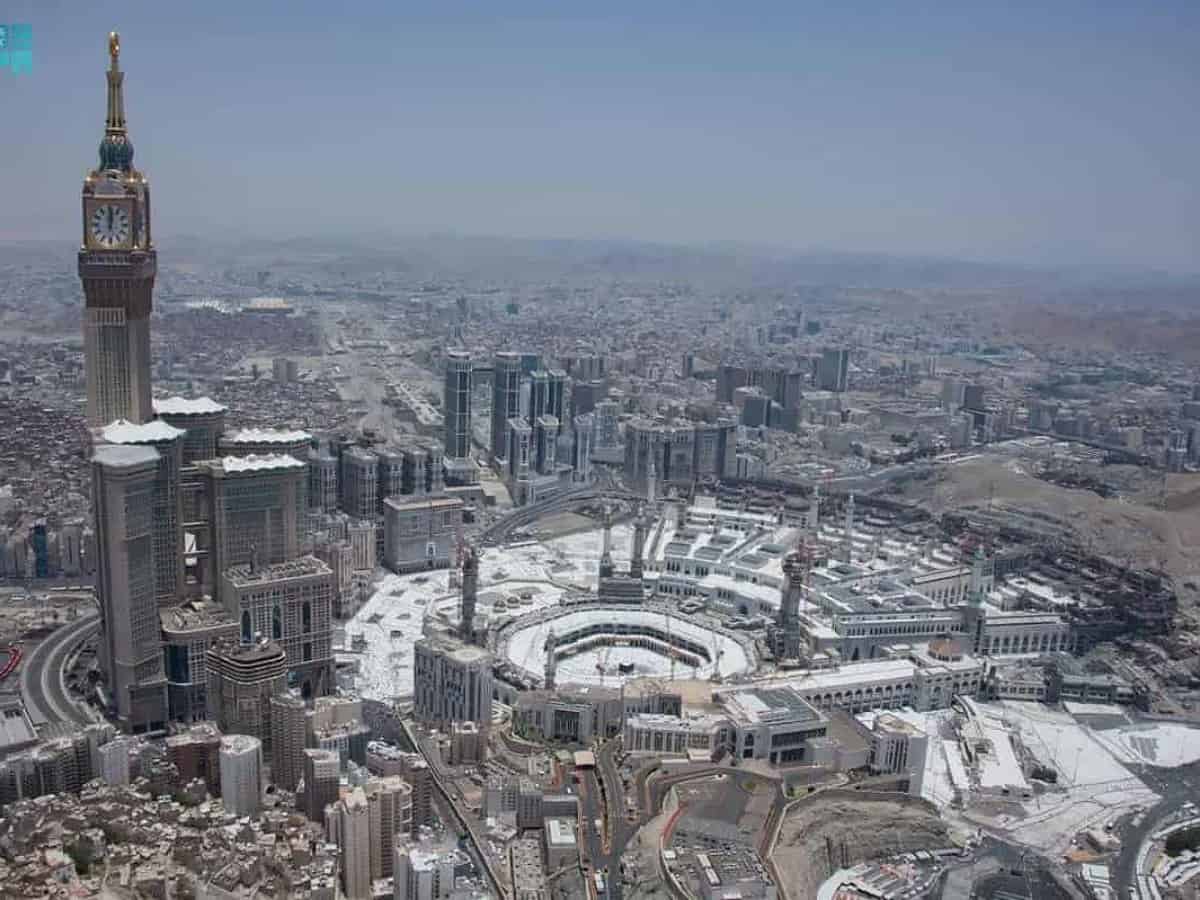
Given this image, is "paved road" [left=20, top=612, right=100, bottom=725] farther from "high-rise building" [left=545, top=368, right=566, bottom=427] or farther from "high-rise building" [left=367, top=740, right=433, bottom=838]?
"high-rise building" [left=545, top=368, right=566, bottom=427]

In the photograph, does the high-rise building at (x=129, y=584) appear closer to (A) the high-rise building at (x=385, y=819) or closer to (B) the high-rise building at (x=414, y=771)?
(B) the high-rise building at (x=414, y=771)

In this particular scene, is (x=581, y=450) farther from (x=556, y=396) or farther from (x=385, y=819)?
(x=385, y=819)

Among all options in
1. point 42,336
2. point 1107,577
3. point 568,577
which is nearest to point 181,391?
point 42,336

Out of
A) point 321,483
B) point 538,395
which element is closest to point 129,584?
point 321,483

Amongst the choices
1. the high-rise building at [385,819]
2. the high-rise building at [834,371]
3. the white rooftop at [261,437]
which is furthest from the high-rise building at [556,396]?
the high-rise building at [385,819]

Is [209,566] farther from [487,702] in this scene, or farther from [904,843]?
[904,843]

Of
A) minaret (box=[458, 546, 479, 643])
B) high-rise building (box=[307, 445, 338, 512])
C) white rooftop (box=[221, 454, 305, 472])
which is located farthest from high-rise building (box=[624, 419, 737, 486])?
white rooftop (box=[221, 454, 305, 472])

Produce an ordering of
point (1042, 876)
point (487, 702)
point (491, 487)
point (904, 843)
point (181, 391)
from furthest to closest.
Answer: point (181, 391), point (491, 487), point (487, 702), point (904, 843), point (1042, 876)
